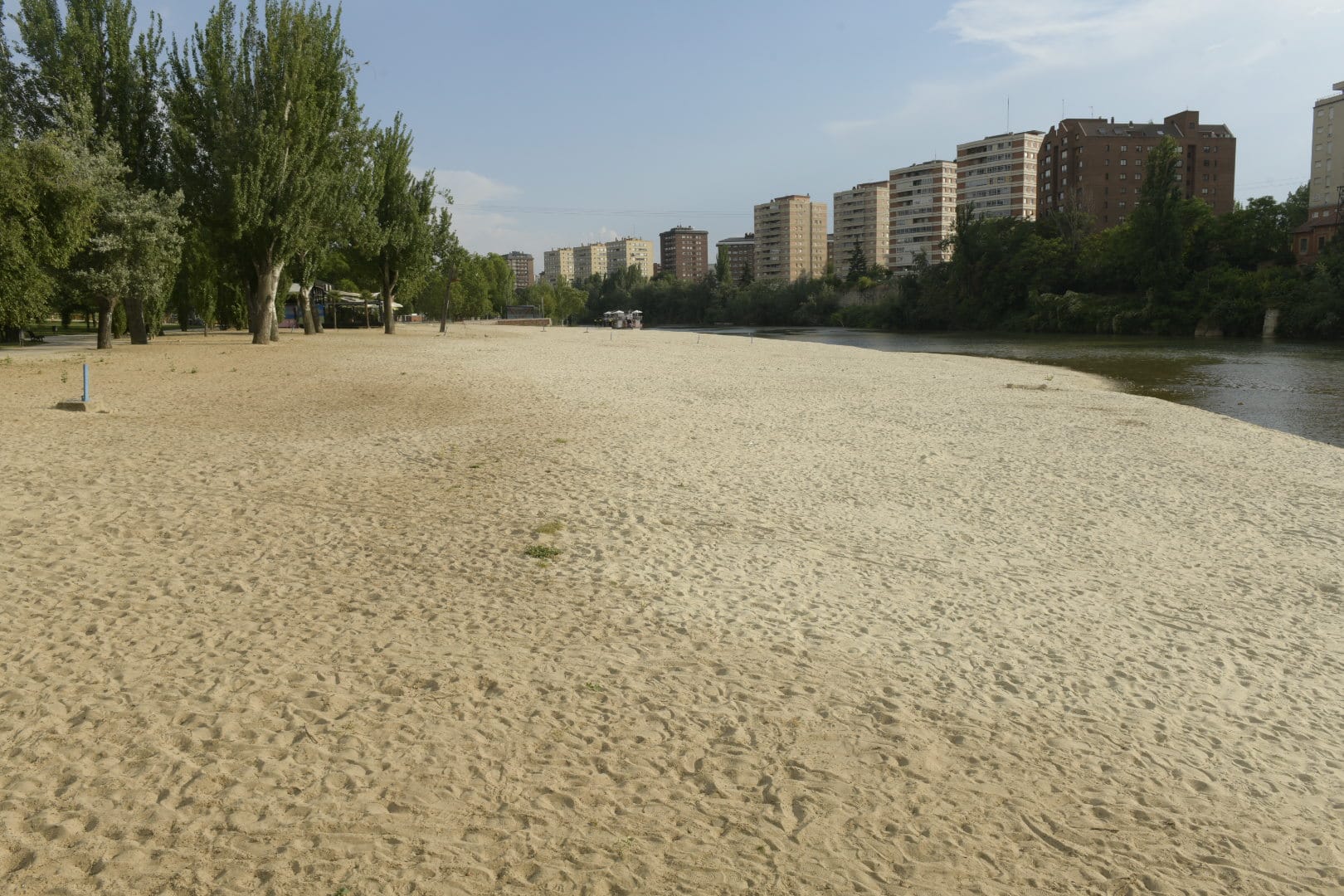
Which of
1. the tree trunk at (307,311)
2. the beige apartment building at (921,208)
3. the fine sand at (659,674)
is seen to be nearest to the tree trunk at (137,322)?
the tree trunk at (307,311)

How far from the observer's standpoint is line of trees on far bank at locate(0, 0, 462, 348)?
977 inches

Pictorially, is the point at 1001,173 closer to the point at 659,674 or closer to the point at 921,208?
the point at 921,208

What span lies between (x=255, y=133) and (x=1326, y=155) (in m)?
99.6

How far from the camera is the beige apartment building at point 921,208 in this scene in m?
167

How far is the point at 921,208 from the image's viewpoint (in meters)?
170

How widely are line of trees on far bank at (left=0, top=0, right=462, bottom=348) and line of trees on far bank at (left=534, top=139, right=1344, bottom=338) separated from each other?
182 feet

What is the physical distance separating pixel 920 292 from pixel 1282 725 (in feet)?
325

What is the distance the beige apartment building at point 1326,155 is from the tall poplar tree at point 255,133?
86.3m

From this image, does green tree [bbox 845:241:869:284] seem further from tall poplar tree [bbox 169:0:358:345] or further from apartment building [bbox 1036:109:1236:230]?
tall poplar tree [bbox 169:0:358:345]

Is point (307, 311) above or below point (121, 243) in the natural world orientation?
below

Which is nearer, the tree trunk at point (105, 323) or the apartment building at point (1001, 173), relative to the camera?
the tree trunk at point (105, 323)

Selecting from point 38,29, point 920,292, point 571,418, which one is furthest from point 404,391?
point 920,292

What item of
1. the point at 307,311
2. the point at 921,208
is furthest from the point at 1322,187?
the point at 307,311

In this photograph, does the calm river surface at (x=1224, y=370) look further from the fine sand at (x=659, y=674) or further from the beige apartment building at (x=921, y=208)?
the beige apartment building at (x=921, y=208)
